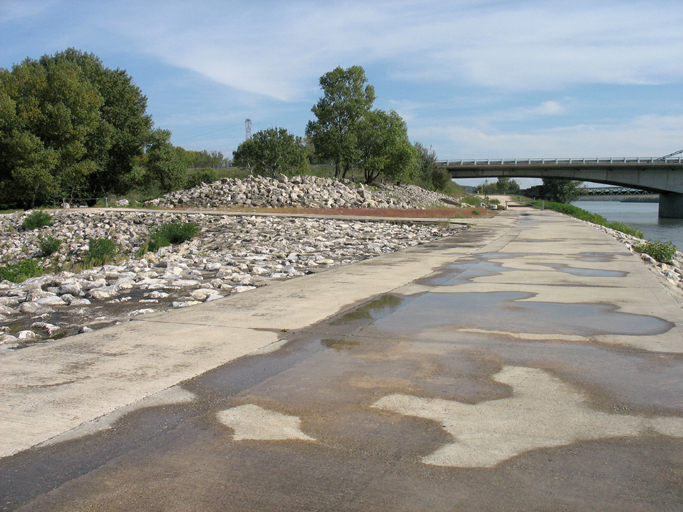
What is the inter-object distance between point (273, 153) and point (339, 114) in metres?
8.17

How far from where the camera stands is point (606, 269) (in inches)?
409

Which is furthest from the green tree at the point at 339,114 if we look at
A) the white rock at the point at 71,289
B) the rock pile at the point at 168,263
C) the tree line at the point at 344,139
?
the white rock at the point at 71,289

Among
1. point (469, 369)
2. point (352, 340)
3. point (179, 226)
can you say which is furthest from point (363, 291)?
point (179, 226)

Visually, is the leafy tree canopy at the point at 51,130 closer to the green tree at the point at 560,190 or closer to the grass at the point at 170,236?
the grass at the point at 170,236

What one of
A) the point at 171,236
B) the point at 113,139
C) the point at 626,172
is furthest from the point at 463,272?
the point at 626,172

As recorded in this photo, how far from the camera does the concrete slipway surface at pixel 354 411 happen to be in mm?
2770

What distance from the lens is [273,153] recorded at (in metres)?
61.3

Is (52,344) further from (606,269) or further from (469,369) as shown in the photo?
(606,269)

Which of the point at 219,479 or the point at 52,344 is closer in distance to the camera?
the point at 219,479

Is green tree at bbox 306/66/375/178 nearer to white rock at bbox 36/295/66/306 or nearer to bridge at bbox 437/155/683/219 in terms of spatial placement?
bridge at bbox 437/155/683/219

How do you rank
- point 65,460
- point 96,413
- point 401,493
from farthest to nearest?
point 96,413 → point 65,460 → point 401,493

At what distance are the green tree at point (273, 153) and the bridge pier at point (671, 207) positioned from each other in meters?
46.6

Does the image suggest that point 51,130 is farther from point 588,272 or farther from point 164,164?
point 588,272

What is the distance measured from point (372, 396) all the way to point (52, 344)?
10.4ft
